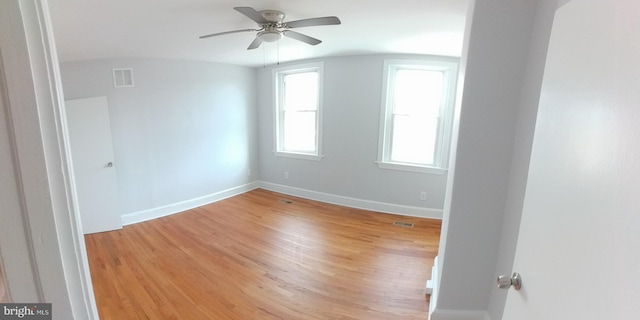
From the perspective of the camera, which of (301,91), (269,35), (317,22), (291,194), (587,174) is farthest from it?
(291,194)

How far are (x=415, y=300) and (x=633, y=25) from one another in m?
2.11

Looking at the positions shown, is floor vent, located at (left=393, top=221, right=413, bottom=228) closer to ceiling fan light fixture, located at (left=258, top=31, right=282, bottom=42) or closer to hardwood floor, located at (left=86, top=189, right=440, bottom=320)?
hardwood floor, located at (left=86, top=189, right=440, bottom=320)

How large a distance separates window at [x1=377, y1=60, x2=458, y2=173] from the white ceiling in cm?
29

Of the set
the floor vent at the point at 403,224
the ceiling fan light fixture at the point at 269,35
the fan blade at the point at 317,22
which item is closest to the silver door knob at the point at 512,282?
the fan blade at the point at 317,22

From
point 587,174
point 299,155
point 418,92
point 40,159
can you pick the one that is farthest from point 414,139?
point 40,159

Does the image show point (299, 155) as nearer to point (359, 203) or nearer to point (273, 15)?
point (359, 203)

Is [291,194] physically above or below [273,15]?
below

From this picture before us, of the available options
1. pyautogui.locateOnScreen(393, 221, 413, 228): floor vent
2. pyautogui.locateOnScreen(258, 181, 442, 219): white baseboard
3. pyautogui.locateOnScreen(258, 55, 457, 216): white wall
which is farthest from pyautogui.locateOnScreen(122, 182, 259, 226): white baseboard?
pyautogui.locateOnScreen(393, 221, 413, 228): floor vent

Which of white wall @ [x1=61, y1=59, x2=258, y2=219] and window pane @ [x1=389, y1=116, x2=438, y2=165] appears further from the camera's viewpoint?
window pane @ [x1=389, y1=116, x2=438, y2=165]

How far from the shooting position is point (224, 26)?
2.37m

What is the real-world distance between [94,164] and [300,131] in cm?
296

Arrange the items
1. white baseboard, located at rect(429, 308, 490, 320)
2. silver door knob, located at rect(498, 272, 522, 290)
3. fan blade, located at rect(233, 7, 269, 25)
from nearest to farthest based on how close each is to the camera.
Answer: silver door knob, located at rect(498, 272, 522, 290)
white baseboard, located at rect(429, 308, 490, 320)
fan blade, located at rect(233, 7, 269, 25)

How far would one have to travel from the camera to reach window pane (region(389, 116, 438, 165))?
143 inches

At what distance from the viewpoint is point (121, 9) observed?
6.01 ft
